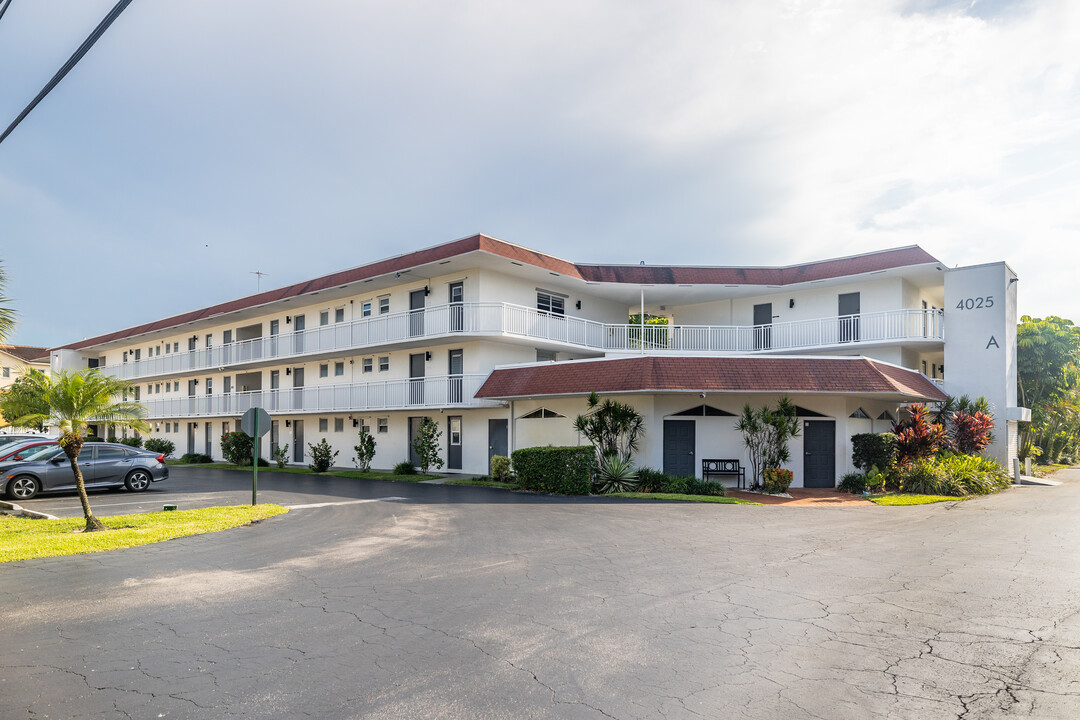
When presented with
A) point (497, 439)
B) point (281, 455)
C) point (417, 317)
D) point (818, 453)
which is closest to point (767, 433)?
point (818, 453)

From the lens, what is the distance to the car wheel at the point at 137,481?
73.2 feet

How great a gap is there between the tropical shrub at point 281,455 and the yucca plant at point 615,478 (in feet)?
64.5

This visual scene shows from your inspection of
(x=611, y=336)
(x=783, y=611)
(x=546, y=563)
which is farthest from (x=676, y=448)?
(x=783, y=611)

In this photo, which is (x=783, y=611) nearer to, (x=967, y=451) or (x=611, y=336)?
(x=967, y=451)

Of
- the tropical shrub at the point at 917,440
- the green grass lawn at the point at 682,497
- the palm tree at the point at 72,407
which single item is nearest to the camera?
the palm tree at the point at 72,407

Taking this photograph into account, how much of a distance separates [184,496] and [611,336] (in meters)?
A: 18.7

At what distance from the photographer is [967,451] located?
23391mm

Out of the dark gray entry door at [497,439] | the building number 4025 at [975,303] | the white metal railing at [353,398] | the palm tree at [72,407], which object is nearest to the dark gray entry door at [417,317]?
the white metal railing at [353,398]

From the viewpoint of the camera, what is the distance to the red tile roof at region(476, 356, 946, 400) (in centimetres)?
2023

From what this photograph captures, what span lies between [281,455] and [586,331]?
17.2 metres

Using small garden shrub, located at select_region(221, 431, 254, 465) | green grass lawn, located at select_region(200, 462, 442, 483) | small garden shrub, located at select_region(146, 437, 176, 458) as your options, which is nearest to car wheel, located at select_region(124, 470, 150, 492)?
green grass lawn, located at select_region(200, 462, 442, 483)

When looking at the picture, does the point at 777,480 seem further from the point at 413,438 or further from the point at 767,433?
the point at 413,438

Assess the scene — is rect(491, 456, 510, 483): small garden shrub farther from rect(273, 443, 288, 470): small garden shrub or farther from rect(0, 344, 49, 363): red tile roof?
rect(0, 344, 49, 363): red tile roof

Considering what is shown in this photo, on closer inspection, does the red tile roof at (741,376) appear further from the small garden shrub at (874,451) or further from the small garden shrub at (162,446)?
the small garden shrub at (162,446)
